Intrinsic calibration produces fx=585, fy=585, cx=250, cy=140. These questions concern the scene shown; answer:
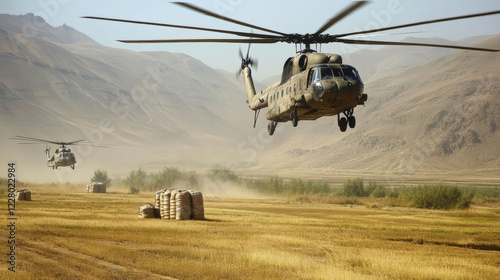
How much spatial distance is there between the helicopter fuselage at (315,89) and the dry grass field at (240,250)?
204 inches

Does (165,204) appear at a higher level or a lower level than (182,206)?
higher

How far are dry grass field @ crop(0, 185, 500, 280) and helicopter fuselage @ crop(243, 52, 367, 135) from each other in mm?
5179

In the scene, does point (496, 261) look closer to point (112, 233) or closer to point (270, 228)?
point (270, 228)

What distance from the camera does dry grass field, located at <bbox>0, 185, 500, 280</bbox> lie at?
16.2m

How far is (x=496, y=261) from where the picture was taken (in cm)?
1983

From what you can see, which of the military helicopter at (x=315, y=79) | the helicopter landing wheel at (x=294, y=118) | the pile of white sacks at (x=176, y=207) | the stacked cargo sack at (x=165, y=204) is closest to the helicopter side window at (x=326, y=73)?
the military helicopter at (x=315, y=79)

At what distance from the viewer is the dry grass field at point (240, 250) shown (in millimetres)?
16234

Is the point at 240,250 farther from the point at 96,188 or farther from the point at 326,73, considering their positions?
the point at 96,188

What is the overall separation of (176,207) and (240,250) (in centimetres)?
1133

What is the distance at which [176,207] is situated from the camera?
3112 centimetres

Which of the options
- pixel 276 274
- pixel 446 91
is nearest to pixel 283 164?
pixel 446 91

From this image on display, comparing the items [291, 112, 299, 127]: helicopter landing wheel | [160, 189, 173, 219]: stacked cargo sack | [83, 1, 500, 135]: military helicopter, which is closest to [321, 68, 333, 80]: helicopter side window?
[83, 1, 500, 135]: military helicopter

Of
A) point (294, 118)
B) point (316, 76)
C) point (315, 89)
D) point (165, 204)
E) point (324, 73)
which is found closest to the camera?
point (315, 89)

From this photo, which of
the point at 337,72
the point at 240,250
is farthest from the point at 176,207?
the point at 337,72
